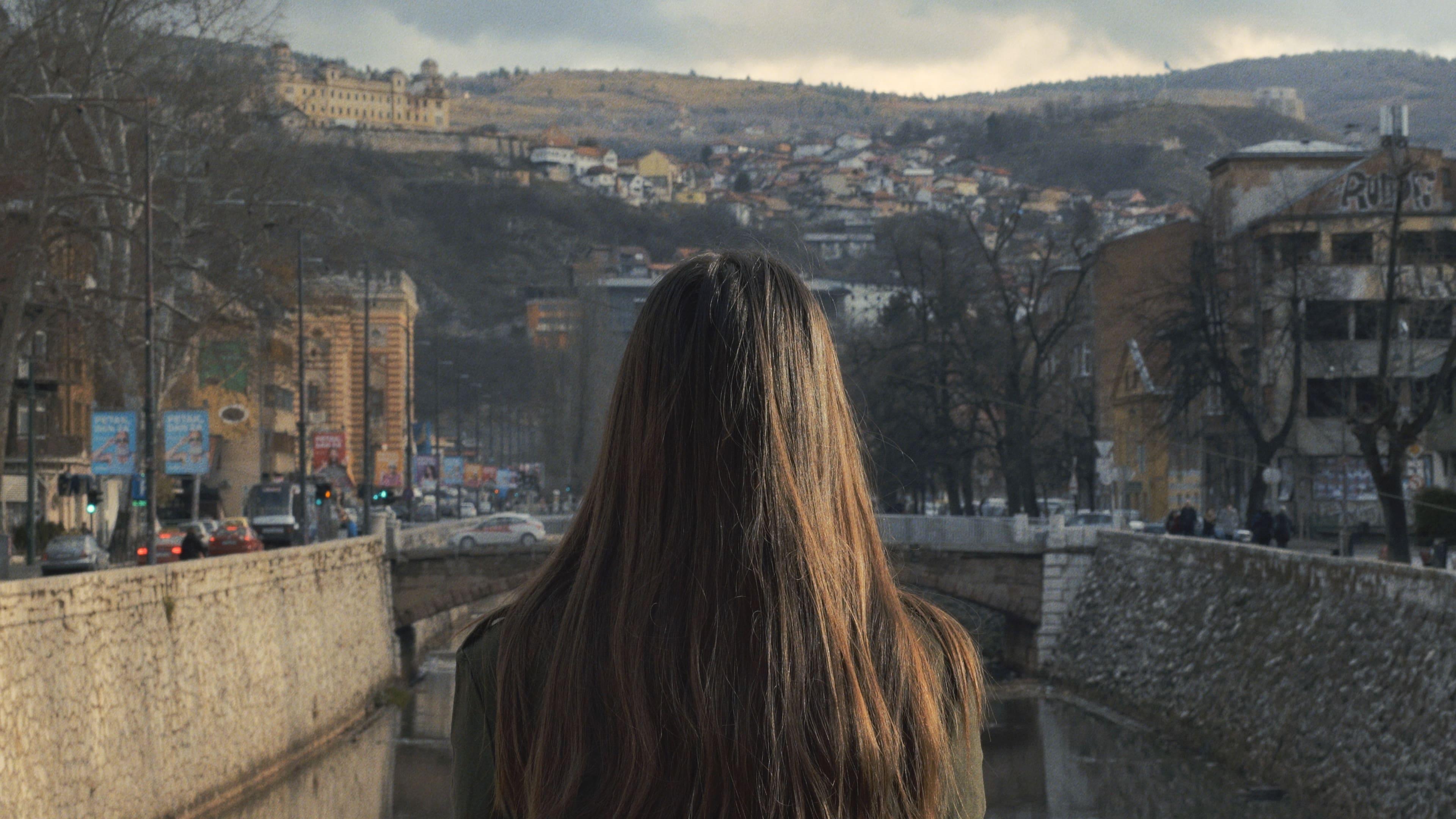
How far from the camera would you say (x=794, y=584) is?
7.43ft

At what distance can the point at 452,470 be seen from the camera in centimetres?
7744

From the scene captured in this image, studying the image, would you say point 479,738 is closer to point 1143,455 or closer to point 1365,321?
point 1365,321

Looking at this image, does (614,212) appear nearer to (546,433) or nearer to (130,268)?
(546,433)

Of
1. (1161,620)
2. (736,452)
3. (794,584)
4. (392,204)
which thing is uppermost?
(392,204)

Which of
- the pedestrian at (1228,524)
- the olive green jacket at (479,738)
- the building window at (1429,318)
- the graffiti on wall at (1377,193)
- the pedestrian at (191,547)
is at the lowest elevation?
the pedestrian at (1228,524)

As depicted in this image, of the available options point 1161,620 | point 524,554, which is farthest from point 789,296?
point 524,554

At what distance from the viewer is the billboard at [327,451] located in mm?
48906

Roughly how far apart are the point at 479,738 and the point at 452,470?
2992 inches

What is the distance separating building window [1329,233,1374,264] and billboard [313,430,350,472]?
90.4 ft

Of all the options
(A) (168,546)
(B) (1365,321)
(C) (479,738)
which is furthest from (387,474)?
(C) (479,738)

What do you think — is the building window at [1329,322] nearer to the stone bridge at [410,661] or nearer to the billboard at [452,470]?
the stone bridge at [410,661]

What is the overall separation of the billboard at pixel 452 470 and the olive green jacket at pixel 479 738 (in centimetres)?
7448

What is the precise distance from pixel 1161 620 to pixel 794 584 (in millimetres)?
33125

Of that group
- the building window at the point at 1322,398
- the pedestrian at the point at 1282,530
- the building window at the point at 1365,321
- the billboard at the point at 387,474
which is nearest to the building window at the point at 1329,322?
the building window at the point at 1365,321
